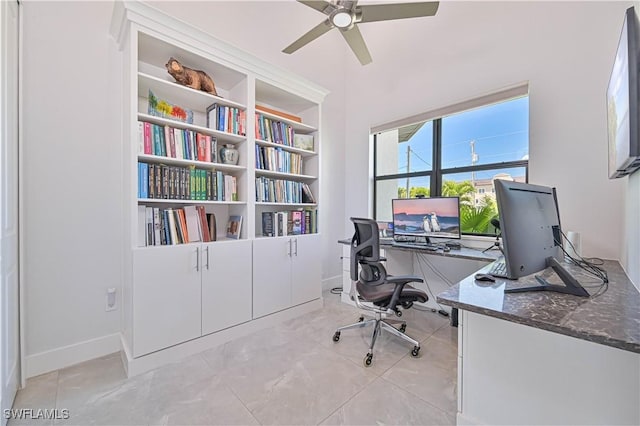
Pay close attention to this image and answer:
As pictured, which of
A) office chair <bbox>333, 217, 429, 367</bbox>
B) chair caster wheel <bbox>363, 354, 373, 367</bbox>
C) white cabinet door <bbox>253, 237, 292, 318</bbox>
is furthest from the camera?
white cabinet door <bbox>253, 237, 292, 318</bbox>

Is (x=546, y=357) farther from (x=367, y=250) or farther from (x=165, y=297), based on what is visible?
(x=165, y=297)

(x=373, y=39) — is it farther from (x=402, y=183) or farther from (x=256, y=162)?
(x=256, y=162)

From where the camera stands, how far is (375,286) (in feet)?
7.02

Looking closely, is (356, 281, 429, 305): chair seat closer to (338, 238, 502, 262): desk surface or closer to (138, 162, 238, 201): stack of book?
(338, 238, 502, 262): desk surface

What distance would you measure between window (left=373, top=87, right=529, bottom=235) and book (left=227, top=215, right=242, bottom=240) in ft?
6.73

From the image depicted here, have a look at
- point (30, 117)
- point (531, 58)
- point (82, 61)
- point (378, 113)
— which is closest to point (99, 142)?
point (30, 117)

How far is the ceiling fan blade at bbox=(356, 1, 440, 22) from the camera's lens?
172 cm

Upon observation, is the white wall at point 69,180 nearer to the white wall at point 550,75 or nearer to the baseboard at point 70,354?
the baseboard at point 70,354

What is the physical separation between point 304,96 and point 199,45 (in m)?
1.13

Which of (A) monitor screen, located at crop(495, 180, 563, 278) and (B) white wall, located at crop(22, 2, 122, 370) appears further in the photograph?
(B) white wall, located at crop(22, 2, 122, 370)

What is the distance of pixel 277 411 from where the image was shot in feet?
4.64

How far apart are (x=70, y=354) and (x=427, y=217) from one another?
10.7ft

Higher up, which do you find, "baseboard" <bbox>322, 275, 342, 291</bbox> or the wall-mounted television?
the wall-mounted television

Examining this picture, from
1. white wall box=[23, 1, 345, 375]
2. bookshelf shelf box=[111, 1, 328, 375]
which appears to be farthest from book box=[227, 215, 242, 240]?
white wall box=[23, 1, 345, 375]
